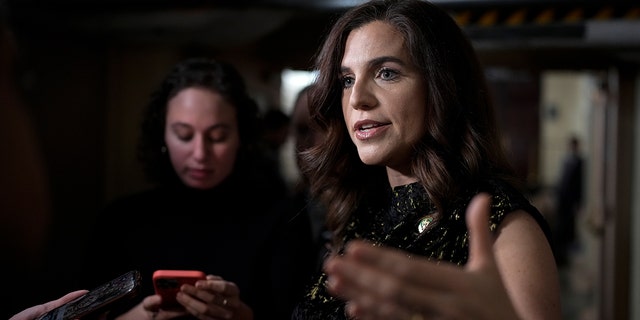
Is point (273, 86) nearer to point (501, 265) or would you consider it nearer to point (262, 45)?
point (262, 45)

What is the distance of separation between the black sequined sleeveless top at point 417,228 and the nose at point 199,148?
47 cm

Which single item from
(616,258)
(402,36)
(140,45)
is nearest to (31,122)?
(140,45)

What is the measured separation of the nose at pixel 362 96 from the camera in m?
1.15

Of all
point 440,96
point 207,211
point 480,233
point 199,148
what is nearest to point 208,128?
point 199,148

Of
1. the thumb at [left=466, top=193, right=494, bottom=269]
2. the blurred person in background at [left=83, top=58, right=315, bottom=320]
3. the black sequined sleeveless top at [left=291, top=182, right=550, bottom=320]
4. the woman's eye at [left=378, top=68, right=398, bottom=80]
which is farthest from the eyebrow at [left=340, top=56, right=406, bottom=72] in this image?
the blurred person in background at [left=83, top=58, right=315, bottom=320]

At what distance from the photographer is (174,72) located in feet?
5.77

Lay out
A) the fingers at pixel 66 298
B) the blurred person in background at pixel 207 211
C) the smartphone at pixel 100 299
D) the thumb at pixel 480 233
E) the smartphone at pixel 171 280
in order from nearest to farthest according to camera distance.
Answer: the thumb at pixel 480 233 → the smartphone at pixel 100 299 → the fingers at pixel 66 298 → the smartphone at pixel 171 280 → the blurred person in background at pixel 207 211

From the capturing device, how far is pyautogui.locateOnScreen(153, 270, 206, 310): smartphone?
1244mm

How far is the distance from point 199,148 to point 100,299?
634 mm

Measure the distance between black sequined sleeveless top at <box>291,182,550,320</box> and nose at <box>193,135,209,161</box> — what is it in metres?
0.47

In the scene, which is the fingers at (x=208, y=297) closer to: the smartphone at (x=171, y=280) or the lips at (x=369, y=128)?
the smartphone at (x=171, y=280)

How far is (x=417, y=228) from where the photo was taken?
46.9 inches

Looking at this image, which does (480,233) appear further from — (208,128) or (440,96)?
(208,128)

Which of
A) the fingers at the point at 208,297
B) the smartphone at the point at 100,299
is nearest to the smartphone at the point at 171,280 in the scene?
the fingers at the point at 208,297
